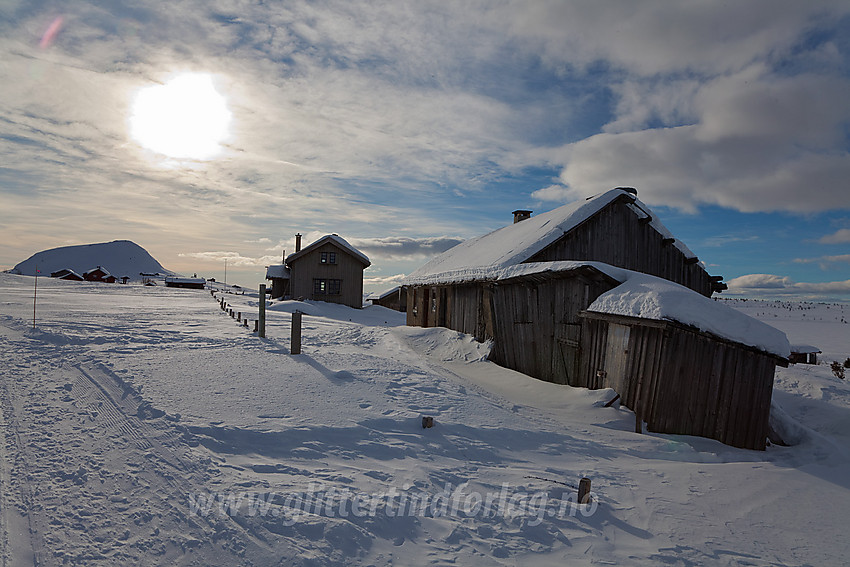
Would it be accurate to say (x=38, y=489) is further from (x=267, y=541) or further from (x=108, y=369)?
(x=108, y=369)

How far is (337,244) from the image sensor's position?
34719mm

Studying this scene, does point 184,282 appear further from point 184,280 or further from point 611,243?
point 611,243

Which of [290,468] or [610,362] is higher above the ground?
[610,362]

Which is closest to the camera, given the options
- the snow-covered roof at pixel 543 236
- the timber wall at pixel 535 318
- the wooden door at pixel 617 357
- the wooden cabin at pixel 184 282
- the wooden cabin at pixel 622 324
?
the wooden cabin at pixel 622 324

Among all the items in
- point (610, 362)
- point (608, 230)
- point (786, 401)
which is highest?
point (608, 230)

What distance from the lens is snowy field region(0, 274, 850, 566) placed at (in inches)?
163

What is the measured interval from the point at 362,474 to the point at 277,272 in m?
36.0

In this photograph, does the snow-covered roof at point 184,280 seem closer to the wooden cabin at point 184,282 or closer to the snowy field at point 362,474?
the wooden cabin at point 184,282

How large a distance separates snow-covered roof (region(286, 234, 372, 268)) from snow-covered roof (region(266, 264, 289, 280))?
4.24 m

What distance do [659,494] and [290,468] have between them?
4.61m

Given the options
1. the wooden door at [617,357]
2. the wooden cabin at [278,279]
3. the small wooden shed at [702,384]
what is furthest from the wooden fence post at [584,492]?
the wooden cabin at [278,279]

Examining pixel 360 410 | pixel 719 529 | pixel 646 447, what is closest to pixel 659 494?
pixel 719 529

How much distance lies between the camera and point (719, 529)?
16.3ft

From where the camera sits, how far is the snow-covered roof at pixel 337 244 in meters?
34.2
